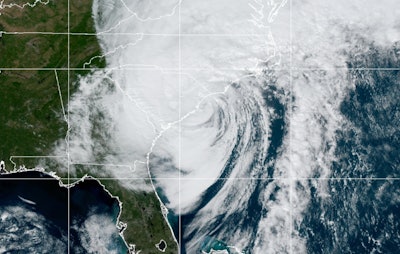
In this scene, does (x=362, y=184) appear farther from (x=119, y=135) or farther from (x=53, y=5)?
(x=53, y=5)

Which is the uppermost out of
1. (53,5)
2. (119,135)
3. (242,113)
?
(53,5)

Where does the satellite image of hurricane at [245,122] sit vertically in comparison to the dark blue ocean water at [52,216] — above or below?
above

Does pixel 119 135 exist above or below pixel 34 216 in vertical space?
above

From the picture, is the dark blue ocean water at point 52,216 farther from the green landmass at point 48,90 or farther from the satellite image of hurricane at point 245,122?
the green landmass at point 48,90

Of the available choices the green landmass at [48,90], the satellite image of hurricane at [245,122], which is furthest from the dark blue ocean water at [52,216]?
the green landmass at [48,90]

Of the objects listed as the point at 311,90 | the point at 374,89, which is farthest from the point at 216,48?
the point at 374,89
